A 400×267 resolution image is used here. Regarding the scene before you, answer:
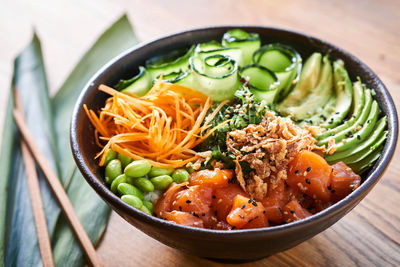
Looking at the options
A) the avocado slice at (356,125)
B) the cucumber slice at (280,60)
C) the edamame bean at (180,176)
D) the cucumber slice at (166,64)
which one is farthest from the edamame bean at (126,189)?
the cucumber slice at (280,60)

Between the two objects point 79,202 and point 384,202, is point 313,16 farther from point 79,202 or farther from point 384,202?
point 79,202

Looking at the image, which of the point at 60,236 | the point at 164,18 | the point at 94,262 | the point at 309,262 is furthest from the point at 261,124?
the point at 164,18

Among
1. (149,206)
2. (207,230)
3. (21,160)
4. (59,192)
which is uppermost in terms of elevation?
(207,230)

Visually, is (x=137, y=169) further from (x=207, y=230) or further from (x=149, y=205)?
(x=207, y=230)

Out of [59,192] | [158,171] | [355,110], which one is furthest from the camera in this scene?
[59,192]

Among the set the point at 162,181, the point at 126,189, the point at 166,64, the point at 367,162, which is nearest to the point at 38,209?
the point at 126,189

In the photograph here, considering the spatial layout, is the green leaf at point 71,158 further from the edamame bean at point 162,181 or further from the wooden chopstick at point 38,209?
the edamame bean at point 162,181
